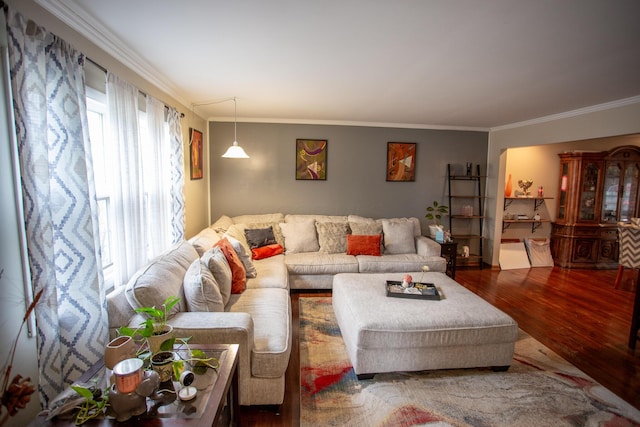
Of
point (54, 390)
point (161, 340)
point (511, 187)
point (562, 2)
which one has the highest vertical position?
point (562, 2)

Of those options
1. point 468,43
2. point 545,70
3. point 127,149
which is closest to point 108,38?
point 127,149

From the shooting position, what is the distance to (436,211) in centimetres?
521

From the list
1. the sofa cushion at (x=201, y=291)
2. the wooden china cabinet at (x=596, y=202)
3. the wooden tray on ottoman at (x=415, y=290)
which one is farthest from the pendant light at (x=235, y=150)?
the wooden china cabinet at (x=596, y=202)

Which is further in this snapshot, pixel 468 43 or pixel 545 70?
pixel 545 70

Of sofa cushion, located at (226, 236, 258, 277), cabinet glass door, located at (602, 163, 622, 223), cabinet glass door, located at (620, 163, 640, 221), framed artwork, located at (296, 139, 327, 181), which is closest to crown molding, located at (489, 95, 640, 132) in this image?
cabinet glass door, located at (602, 163, 622, 223)

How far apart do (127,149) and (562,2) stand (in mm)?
2713

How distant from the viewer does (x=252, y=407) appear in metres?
2.01

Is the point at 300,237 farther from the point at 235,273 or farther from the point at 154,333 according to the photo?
the point at 154,333

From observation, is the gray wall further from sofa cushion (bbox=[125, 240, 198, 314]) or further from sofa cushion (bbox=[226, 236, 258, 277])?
sofa cushion (bbox=[125, 240, 198, 314])

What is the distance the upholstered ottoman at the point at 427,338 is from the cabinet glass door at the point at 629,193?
487cm

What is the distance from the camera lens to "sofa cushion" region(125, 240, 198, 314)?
1.82 m

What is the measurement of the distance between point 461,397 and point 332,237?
2594mm

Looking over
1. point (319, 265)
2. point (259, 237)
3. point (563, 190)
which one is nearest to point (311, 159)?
point (259, 237)

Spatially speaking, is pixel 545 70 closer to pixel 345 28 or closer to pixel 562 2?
pixel 562 2
